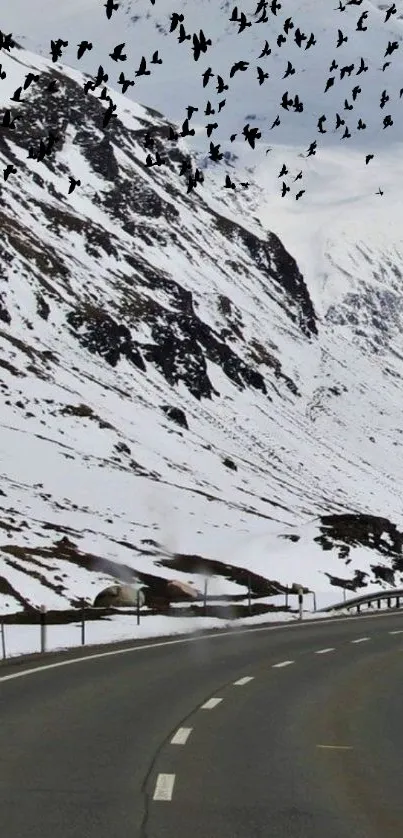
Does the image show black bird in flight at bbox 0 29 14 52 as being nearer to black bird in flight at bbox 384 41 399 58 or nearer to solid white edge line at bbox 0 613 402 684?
black bird in flight at bbox 384 41 399 58

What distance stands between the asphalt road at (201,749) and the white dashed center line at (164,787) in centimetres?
2

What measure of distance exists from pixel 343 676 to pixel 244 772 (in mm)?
10639

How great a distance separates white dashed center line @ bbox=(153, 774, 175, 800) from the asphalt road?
17 mm

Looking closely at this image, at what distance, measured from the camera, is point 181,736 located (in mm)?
14734

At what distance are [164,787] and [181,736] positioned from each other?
339 centimetres

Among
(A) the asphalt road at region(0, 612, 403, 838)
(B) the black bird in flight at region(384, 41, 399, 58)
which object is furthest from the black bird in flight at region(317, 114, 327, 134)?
(A) the asphalt road at region(0, 612, 403, 838)

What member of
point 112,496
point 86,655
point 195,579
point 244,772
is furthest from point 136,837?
point 112,496

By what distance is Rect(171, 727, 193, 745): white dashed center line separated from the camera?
1423 centimetres

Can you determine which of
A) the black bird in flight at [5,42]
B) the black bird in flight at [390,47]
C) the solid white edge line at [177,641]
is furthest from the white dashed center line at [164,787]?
the black bird in flight at [390,47]

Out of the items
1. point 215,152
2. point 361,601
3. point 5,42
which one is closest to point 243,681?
point 5,42

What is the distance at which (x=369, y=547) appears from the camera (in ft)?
256

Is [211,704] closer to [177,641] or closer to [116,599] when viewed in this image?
[177,641]

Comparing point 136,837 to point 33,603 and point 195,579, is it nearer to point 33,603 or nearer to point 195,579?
point 33,603

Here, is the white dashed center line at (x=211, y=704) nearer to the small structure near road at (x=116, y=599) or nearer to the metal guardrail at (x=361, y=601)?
the metal guardrail at (x=361, y=601)
